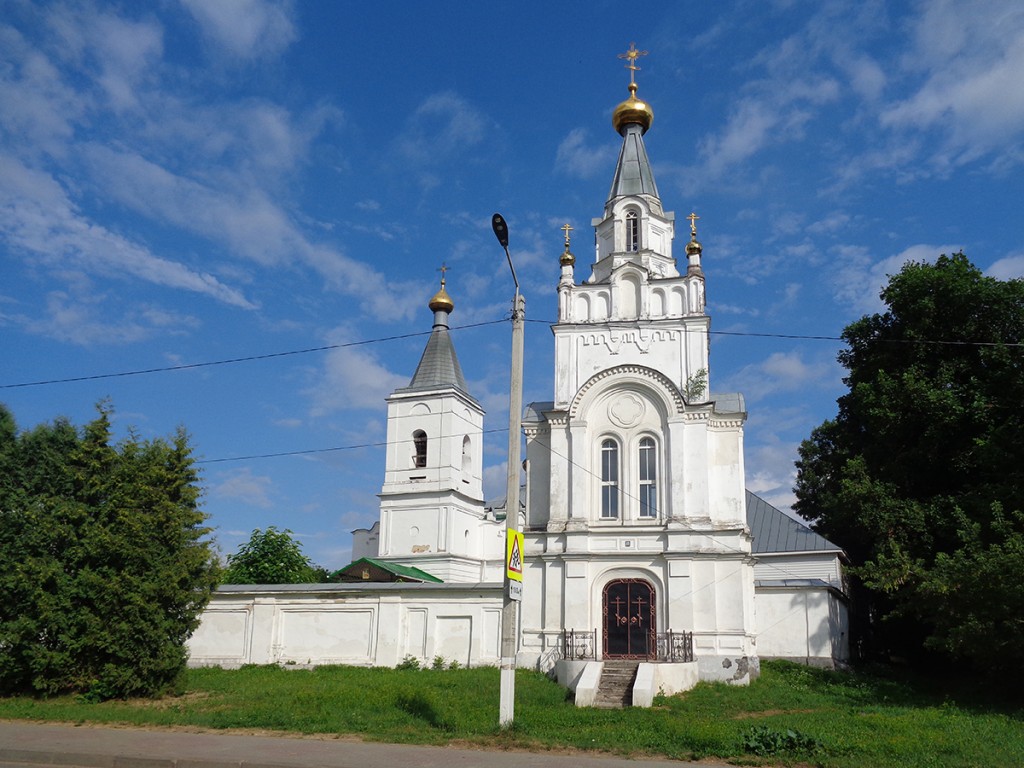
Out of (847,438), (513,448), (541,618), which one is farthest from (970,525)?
(513,448)

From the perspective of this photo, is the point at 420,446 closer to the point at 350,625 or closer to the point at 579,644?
the point at 350,625

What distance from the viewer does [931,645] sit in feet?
65.7

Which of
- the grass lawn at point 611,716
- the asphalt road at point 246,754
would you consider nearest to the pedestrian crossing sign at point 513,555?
the grass lawn at point 611,716

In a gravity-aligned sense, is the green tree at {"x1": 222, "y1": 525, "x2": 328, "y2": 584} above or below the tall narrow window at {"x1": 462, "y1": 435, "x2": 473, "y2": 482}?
below

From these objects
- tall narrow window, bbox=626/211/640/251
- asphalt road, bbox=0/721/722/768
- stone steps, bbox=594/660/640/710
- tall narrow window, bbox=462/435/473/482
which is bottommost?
asphalt road, bbox=0/721/722/768

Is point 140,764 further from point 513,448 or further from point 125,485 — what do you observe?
point 125,485

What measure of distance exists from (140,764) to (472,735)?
15.5ft

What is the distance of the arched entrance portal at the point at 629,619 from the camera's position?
23.1 meters

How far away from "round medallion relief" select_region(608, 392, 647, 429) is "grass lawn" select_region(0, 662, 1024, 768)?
7350mm

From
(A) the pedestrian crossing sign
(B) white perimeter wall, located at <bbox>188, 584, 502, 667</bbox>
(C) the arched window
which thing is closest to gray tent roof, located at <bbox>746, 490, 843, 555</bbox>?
(B) white perimeter wall, located at <bbox>188, 584, 502, 667</bbox>

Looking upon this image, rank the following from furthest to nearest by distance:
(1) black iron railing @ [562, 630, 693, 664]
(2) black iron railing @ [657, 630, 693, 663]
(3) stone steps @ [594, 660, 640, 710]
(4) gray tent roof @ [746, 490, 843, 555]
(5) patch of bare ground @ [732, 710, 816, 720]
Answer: (4) gray tent roof @ [746, 490, 843, 555] → (1) black iron railing @ [562, 630, 693, 664] → (2) black iron railing @ [657, 630, 693, 663] → (3) stone steps @ [594, 660, 640, 710] → (5) patch of bare ground @ [732, 710, 816, 720]

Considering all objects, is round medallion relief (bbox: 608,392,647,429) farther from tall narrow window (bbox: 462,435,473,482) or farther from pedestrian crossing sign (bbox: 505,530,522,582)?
tall narrow window (bbox: 462,435,473,482)

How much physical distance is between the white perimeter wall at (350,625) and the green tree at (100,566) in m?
5.66

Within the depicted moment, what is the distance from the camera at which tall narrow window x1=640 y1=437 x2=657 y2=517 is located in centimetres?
2420
